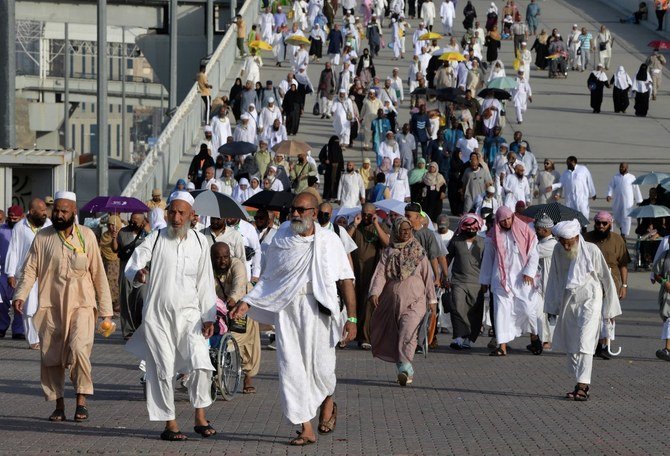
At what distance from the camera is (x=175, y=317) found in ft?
33.1

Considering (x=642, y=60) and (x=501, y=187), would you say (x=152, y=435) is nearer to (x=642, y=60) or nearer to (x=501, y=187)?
(x=501, y=187)

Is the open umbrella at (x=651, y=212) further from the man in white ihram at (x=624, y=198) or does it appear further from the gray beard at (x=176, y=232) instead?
the gray beard at (x=176, y=232)

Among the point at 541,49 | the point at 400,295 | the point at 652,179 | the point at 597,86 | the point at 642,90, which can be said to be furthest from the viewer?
the point at 541,49

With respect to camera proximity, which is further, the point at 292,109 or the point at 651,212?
the point at 292,109

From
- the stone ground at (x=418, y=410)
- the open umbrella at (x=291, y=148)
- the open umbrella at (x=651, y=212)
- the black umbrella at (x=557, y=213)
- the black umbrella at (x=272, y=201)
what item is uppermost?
the open umbrella at (x=291, y=148)

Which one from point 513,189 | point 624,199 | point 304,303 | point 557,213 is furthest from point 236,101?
point 304,303

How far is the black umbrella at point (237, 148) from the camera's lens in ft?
97.4

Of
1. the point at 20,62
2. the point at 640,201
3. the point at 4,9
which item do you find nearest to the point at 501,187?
the point at 640,201

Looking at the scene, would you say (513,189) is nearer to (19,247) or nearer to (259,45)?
(19,247)

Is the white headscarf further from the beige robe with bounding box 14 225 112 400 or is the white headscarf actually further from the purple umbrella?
the beige robe with bounding box 14 225 112 400

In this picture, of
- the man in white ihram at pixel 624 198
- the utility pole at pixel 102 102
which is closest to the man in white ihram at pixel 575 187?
the man in white ihram at pixel 624 198

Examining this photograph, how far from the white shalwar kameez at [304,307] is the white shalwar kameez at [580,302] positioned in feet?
10.2

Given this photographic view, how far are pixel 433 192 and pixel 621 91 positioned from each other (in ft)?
47.5

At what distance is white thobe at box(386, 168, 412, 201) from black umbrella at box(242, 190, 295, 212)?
9029 millimetres
